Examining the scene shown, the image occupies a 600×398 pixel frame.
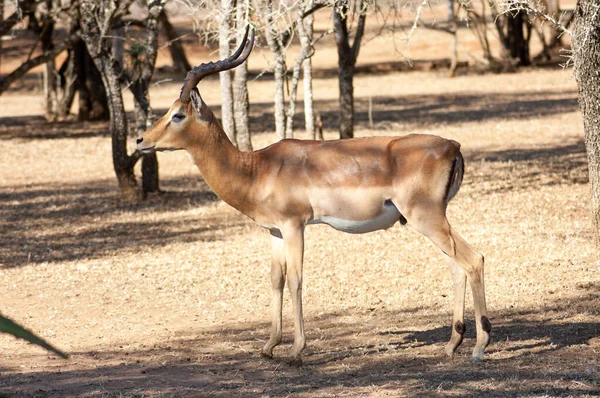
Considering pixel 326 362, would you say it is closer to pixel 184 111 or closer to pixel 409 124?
pixel 184 111

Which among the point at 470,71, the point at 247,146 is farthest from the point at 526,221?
the point at 470,71

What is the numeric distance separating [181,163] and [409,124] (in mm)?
5868

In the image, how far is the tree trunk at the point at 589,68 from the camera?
29.2ft

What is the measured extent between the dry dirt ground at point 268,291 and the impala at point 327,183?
584 millimetres

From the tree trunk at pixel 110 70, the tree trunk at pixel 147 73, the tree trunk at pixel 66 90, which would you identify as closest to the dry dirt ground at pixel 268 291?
the tree trunk at pixel 110 70

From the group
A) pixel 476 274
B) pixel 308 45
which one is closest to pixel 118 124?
pixel 308 45

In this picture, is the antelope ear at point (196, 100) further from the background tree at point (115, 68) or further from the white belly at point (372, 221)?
the background tree at point (115, 68)

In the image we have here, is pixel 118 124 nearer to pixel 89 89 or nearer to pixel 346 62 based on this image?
pixel 346 62

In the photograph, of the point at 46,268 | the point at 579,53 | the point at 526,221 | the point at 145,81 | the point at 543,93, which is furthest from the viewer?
the point at 543,93

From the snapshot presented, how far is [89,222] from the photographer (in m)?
13.1

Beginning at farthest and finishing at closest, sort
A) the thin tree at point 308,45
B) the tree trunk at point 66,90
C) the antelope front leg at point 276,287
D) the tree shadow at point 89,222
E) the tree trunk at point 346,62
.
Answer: the tree trunk at point 66,90 < the tree trunk at point 346,62 < the thin tree at point 308,45 < the tree shadow at point 89,222 < the antelope front leg at point 276,287

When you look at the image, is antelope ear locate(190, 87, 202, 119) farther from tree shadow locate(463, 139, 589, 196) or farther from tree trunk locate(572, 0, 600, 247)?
tree shadow locate(463, 139, 589, 196)

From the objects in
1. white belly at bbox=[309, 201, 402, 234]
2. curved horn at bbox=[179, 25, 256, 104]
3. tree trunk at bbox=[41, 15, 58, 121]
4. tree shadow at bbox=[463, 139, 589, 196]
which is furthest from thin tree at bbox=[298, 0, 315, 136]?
tree trunk at bbox=[41, 15, 58, 121]

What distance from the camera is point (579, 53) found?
9094 millimetres
